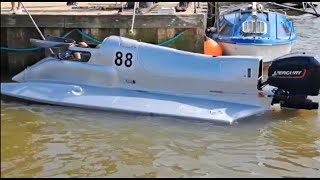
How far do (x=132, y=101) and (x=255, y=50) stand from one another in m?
5.91

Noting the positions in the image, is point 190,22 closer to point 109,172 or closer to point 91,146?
point 91,146

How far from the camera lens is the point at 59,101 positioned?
930 cm

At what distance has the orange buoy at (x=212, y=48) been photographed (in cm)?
1344

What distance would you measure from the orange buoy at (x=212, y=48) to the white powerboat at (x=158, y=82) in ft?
13.1

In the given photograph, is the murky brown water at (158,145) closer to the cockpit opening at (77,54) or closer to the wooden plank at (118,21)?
the cockpit opening at (77,54)

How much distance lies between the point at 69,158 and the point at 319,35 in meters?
17.5

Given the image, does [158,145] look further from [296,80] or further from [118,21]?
[118,21]

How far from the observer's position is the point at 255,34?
14359 millimetres

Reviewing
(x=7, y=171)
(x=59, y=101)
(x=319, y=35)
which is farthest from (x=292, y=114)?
(x=319, y=35)

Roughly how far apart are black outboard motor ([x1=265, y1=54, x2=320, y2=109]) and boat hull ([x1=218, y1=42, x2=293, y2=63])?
500cm

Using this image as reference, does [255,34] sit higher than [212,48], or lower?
higher

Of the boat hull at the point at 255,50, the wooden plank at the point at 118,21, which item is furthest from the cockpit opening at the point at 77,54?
the boat hull at the point at 255,50

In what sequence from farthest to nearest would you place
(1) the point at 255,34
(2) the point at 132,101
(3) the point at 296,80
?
(1) the point at 255,34 < (2) the point at 132,101 < (3) the point at 296,80

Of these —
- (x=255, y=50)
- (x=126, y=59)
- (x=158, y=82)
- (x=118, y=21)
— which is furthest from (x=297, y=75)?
Result: (x=255, y=50)
